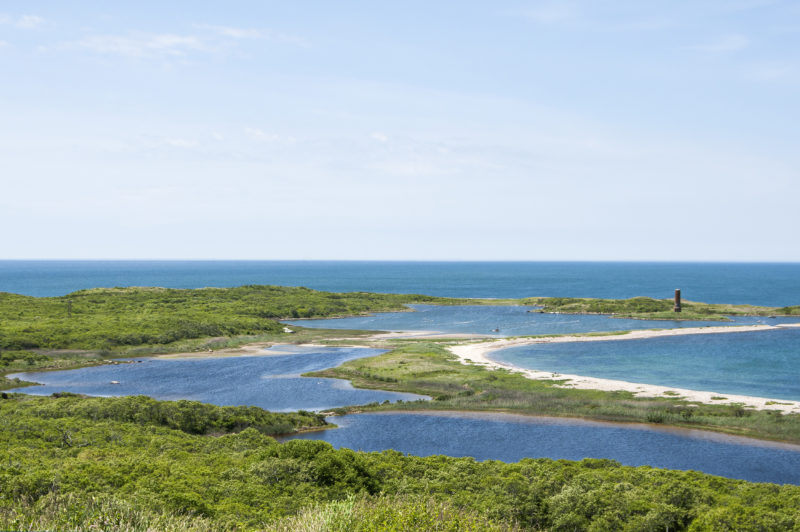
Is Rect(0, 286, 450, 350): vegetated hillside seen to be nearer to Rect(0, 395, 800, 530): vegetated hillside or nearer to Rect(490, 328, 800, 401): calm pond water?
Rect(490, 328, 800, 401): calm pond water

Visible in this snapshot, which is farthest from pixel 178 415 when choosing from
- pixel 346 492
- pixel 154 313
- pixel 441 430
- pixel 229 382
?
pixel 154 313

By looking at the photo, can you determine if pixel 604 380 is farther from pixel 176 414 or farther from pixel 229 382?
pixel 176 414

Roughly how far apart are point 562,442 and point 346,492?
2971 cm

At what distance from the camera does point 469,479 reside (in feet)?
94.4

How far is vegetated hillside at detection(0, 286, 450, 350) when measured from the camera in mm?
103812

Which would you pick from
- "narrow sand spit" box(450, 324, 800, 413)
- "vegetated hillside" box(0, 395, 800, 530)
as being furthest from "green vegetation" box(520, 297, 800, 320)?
"vegetated hillside" box(0, 395, 800, 530)

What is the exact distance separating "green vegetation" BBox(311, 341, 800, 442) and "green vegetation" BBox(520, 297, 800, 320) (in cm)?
9031

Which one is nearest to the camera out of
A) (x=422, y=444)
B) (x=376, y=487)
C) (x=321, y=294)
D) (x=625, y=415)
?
(x=376, y=487)

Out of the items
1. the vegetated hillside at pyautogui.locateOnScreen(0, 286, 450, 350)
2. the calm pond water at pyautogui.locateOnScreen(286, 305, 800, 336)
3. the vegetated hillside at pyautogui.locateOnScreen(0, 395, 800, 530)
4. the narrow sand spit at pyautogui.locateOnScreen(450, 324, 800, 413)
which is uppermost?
the vegetated hillside at pyautogui.locateOnScreen(0, 395, 800, 530)

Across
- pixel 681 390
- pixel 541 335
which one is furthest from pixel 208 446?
pixel 541 335

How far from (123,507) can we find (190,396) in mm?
53424

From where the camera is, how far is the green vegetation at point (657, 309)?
15250 cm

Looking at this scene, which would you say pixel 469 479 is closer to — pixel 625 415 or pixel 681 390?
pixel 625 415

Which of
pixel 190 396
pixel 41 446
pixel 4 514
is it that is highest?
pixel 4 514
